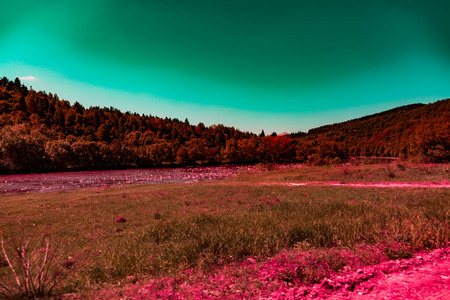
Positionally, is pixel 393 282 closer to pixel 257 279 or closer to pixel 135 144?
pixel 257 279

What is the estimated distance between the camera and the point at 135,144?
137 m

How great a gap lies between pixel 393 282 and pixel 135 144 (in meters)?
147

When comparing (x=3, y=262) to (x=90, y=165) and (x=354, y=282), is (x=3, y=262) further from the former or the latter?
(x=90, y=165)

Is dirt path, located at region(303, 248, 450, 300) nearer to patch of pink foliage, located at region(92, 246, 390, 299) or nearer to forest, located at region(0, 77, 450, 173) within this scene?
patch of pink foliage, located at region(92, 246, 390, 299)

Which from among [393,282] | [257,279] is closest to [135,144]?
[257,279]

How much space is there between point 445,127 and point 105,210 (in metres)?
62.0

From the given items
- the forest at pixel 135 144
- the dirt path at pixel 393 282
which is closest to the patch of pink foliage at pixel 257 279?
the dirt path at pixel 393 282

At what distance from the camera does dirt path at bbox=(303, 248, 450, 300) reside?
3838 millimetres

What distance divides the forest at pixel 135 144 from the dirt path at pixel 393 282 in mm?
53876

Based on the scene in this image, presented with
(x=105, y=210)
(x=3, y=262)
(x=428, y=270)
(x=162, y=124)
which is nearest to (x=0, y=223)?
(x=105, y=210)

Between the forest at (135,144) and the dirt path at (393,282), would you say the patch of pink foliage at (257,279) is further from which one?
the forest at (135,144)

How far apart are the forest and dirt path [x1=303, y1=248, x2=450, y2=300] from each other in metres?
53.9

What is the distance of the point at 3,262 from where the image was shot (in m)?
7.89

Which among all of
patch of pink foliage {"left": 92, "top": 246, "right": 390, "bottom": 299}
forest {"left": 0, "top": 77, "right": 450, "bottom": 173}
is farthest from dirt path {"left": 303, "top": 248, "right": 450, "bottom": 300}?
forest {"left": 0, "top": 77, "right": 450, "bottom": 173}
